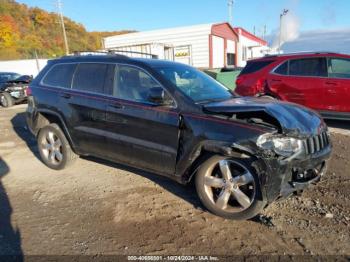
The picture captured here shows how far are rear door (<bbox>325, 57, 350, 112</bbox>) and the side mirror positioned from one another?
513 cm

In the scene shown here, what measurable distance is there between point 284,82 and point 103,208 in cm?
575

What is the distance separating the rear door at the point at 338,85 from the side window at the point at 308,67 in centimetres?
15

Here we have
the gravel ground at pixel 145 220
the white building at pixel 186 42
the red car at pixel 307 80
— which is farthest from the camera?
the white building at pixel 186 42

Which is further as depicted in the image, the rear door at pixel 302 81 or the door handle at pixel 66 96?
the rear door at pixel 302 81

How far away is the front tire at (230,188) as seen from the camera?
11.9ft

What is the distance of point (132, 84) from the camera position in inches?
179

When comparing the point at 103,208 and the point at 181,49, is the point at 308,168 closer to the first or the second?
the point at 103,208

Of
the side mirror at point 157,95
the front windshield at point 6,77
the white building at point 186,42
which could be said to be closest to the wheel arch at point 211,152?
the side mirror at point 157,95

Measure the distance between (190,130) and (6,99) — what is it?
42.4ft

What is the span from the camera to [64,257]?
10.5ft

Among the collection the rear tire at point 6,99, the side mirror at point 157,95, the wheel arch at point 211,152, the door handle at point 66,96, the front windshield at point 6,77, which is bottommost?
the rear tire at point 6,99

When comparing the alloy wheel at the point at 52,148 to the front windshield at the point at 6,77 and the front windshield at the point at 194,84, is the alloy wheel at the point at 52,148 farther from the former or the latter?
the front windshield at the point at 6,77

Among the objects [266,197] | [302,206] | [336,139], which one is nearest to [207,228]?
[266,197]

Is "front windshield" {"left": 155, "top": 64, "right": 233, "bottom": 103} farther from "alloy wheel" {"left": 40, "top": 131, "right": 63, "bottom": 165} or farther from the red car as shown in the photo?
the red car
